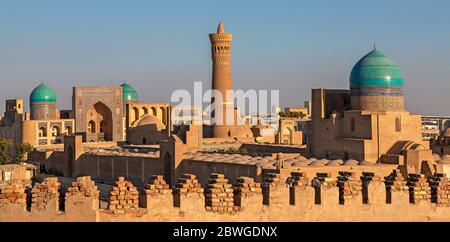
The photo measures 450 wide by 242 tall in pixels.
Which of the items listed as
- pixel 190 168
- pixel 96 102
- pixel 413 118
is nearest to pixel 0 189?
pixel 190 168

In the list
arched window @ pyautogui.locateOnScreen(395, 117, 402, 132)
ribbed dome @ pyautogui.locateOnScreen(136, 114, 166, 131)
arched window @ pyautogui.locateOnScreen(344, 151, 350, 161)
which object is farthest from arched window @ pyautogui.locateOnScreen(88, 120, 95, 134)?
arched window @ pyautogui.locateOnScreen(395, 117, 402, 132)

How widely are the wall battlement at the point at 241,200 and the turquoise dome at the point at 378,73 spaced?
28777 millimetres

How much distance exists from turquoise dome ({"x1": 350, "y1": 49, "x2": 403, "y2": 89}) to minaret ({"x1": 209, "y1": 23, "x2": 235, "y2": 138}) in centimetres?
2174

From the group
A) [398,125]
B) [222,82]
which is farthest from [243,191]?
[222,82]

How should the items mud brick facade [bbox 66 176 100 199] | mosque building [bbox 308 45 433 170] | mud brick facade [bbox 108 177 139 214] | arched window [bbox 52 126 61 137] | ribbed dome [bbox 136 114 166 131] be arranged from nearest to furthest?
mud brick facade [bbox 66 176 100 199]
mud brick facade [bbox 108 177 139 214]
mosque building [bbox 308 45 433 170]
ribbed dome [bbox 136 114 166 131]
arched window [bbox 52 126 61 137]

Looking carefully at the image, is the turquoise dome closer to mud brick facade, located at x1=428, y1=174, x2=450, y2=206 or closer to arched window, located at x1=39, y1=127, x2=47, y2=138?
mud brick facade, located at x1=428, y1=174, x2=450, y2=206

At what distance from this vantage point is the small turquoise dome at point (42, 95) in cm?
7219

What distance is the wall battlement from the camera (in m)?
9.97

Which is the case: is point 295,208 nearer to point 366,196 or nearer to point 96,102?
point 366,196

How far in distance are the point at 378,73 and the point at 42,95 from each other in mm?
37940

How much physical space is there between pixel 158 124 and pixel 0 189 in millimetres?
54418

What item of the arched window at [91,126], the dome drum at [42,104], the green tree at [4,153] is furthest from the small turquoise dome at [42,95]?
the green tree at [4,153]

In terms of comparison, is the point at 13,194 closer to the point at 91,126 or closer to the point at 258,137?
the point at 258,137

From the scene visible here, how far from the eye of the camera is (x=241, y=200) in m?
11.2
